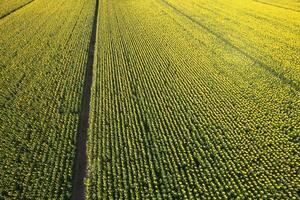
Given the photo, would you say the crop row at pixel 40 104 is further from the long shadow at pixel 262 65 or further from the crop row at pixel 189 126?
the long shadow at pixel 262 65

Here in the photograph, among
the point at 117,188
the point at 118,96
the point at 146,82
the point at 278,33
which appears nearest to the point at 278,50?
the point at 278,33

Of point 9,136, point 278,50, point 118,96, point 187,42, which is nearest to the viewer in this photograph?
point 9,136

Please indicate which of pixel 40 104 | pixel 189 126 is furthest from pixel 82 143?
pixel 189 126

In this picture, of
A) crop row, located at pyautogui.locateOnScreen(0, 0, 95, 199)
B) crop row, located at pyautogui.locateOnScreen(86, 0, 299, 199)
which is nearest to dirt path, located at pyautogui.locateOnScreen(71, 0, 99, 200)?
crop row, located at pyautogui.locateOnScreen(0, 0, 95, 199)

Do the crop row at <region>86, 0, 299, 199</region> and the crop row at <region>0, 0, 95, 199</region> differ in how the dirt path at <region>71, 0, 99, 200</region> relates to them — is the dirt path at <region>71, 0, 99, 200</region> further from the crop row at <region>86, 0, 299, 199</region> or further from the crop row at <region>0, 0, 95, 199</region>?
the crop row at <region>86, 0, 299, 199</region>

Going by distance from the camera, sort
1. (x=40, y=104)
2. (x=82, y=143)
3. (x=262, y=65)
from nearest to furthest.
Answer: (x=82, y=143) < (x=40, y=104) < (x=262, y=65)

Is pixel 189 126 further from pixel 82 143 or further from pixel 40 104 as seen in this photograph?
pixel 40 104

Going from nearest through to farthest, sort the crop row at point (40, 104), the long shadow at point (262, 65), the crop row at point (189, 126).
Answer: the crop row at point (189, 126), the crop row at point (40, 104), the long shadow at point (262, 65)

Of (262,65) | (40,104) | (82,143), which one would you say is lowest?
(262,65)

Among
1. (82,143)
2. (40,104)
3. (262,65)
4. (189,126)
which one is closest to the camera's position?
(82,143)

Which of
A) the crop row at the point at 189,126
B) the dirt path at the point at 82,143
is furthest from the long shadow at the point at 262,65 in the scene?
the dirt path at the point at 82,143

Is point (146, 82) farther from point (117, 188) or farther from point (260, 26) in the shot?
point (260, 26)
